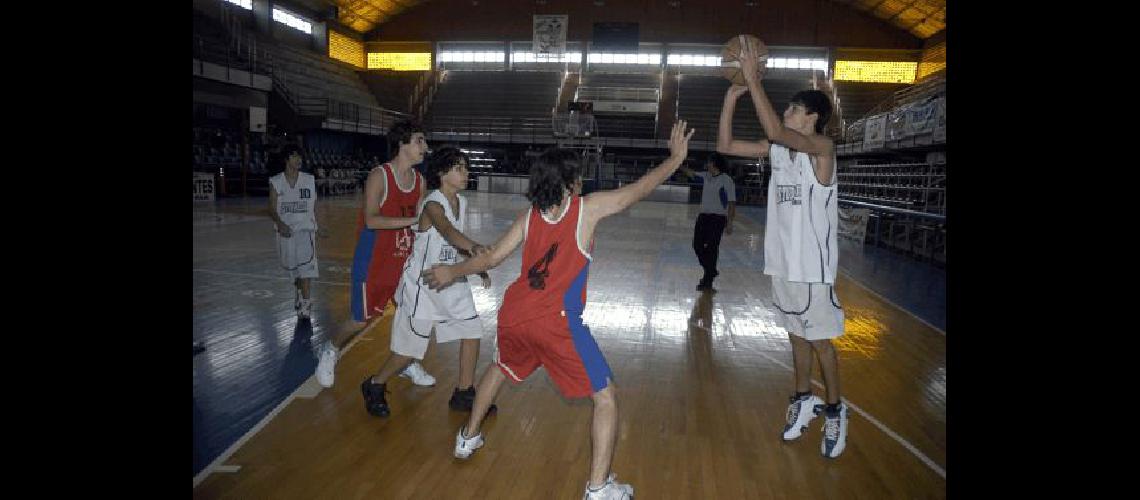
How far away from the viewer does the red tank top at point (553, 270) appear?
8.55ft

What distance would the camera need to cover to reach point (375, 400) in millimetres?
3705

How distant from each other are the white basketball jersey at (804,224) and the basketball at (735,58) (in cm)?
45

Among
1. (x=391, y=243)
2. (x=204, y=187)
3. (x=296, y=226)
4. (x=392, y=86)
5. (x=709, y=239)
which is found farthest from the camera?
(x=392, y=86)

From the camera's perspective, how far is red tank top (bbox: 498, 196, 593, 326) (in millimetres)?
2605

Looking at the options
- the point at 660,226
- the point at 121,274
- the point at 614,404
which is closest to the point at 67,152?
the point at 121,274

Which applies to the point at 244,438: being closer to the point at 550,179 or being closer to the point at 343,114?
the point at 550,179

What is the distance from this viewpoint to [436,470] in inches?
121

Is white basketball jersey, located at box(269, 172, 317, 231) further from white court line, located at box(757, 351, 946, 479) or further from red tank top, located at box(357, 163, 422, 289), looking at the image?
white court line, located at box(757, 351, 946, 479)

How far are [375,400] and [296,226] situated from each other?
278cm

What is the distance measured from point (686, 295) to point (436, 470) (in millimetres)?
4954

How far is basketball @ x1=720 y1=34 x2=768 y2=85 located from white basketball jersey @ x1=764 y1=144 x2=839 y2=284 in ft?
1.46

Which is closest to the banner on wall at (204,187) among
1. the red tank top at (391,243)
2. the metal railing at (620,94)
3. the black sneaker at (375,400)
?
the red tank top at (391,243)

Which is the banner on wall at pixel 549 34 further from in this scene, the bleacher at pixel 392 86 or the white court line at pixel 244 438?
the white court line at pixel 244 438

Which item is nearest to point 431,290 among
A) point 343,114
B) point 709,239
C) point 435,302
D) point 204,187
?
point 435,302
